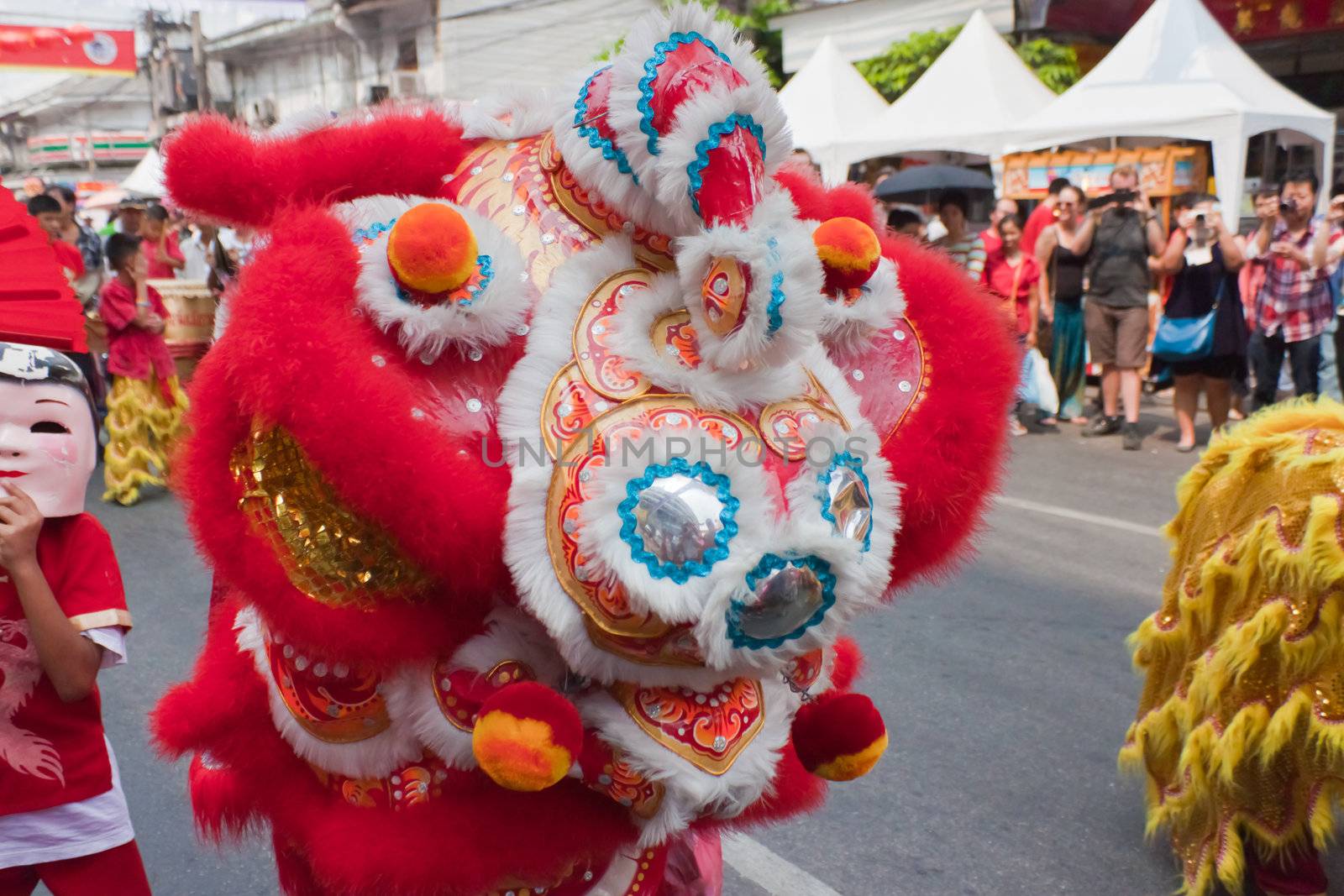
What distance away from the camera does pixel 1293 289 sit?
724 cm

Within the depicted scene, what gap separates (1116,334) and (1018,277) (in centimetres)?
85

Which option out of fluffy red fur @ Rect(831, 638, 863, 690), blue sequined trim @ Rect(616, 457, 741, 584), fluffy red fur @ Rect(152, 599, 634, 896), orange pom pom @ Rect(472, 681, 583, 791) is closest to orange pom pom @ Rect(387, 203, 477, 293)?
blue sequined trim @ Rect(616, 457, 741, 584)

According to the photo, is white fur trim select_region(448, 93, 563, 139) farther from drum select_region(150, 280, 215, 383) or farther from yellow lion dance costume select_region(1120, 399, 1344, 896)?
drum select_region(150, 280, 215, 383)

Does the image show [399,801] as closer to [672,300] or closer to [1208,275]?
[672,300]

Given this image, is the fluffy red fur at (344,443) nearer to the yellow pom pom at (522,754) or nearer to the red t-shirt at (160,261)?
the yellow pom pom at (522,754)

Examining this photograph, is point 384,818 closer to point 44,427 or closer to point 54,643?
point 54,643

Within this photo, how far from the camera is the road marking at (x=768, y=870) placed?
9.46 ft

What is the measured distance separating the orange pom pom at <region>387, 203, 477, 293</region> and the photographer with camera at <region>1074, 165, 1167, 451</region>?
718 cm

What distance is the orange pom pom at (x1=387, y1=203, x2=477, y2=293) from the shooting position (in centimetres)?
140

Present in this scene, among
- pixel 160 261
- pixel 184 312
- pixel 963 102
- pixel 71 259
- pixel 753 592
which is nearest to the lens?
pixel 753 592

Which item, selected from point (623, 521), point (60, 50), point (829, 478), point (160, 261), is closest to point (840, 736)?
point (829, 478)

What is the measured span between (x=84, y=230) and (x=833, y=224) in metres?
11.0

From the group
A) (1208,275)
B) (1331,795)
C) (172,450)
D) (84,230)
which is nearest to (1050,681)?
(1331,795)

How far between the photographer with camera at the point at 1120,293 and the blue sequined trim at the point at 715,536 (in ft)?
23.3
